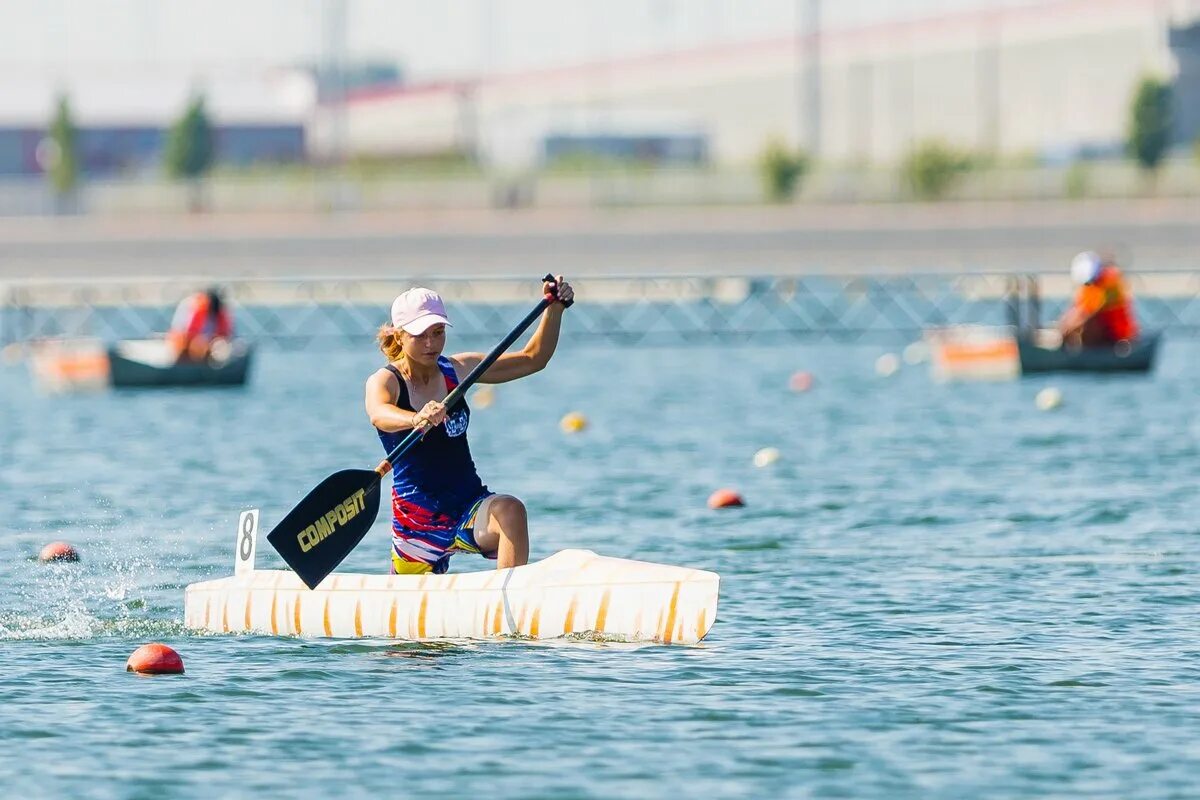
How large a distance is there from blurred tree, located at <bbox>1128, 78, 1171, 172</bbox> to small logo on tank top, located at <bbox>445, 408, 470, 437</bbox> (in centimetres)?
6213

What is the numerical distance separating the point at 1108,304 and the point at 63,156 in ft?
185

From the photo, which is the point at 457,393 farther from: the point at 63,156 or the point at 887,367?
the point at 63,156

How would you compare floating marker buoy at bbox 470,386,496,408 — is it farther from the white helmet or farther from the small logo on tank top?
the small logo on tank top

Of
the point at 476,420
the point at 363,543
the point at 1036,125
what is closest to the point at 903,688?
the point at 363,543

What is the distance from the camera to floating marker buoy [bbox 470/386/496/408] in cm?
3478

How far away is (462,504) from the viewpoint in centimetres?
1281

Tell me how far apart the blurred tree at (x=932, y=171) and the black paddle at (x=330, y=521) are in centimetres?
5966

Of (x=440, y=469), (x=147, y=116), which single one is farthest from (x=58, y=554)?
(x=147, y=116)

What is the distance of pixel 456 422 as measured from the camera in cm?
1264

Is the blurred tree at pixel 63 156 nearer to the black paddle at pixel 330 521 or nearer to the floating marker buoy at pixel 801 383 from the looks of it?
the floating marker buoy at pixel 801 383

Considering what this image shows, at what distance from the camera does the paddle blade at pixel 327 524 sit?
43.5 ft

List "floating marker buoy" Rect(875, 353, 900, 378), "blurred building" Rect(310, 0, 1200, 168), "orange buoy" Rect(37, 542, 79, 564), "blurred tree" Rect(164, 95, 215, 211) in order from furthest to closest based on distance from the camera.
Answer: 1. "blurred building" Rect(310, 0, 1200, 168)
2. "blurred tree" Rect(164, 95, 215, 211)
3. "floating marker buoy" Rect(875, 353, 900, 378)
4. "orange buoy" Rect(37, 542, 79, 564)

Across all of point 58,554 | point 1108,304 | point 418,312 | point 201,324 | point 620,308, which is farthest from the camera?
point 620,308

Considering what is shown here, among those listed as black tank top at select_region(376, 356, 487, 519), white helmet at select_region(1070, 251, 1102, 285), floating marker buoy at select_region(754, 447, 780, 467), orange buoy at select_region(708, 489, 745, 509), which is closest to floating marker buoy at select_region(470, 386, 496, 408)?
white helmet at select_region(1070, 251, 1102, 285)
